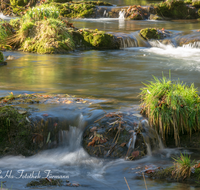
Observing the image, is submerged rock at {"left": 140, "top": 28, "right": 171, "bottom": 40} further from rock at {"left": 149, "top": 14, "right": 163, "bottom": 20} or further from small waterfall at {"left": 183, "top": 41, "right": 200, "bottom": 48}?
rock at {"left": 149, "top": 14, "right": 163, "bottom": 20}

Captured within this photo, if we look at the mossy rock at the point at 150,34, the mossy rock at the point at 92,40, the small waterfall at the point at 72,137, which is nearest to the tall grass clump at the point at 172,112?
the small waterfall at the point at 72,137

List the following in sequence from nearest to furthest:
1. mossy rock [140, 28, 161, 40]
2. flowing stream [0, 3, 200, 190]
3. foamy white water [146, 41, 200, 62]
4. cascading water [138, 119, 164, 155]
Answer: flowing stream [0, 3, 200, 190] < cascading water [138, 119, 164, 155] < foamy white water [146, 41, 200, 62] < mossy rock [140, 28, 161, 40]

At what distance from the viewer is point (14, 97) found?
6.23 metres

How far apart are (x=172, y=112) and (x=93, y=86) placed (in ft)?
10.3

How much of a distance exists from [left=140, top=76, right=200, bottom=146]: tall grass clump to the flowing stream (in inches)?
15.5

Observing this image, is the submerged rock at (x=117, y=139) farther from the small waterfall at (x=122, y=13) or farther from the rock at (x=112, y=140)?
the small waterfall at (x=122, y=13)

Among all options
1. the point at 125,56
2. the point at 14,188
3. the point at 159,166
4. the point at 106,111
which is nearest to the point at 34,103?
the point at 106,111

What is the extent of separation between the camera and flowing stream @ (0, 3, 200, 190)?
4.48 m

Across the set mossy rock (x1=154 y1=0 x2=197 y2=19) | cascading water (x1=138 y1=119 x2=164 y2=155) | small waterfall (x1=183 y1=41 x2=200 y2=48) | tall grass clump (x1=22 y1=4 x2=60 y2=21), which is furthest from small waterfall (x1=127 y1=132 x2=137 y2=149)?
mossy rock (x1=154 y1=0 x2=197 y2=19)

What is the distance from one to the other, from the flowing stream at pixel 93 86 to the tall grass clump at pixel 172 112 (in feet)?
1.29

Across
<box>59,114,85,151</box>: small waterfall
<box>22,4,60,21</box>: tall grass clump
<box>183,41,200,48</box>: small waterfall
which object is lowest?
<box>59,114,85,151</box>: small waterfall

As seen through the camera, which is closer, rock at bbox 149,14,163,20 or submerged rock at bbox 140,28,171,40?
submerged rock at bbox 140,28,171,40

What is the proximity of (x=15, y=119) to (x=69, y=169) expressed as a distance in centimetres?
132

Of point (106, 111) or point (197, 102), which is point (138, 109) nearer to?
point (106, 111)
